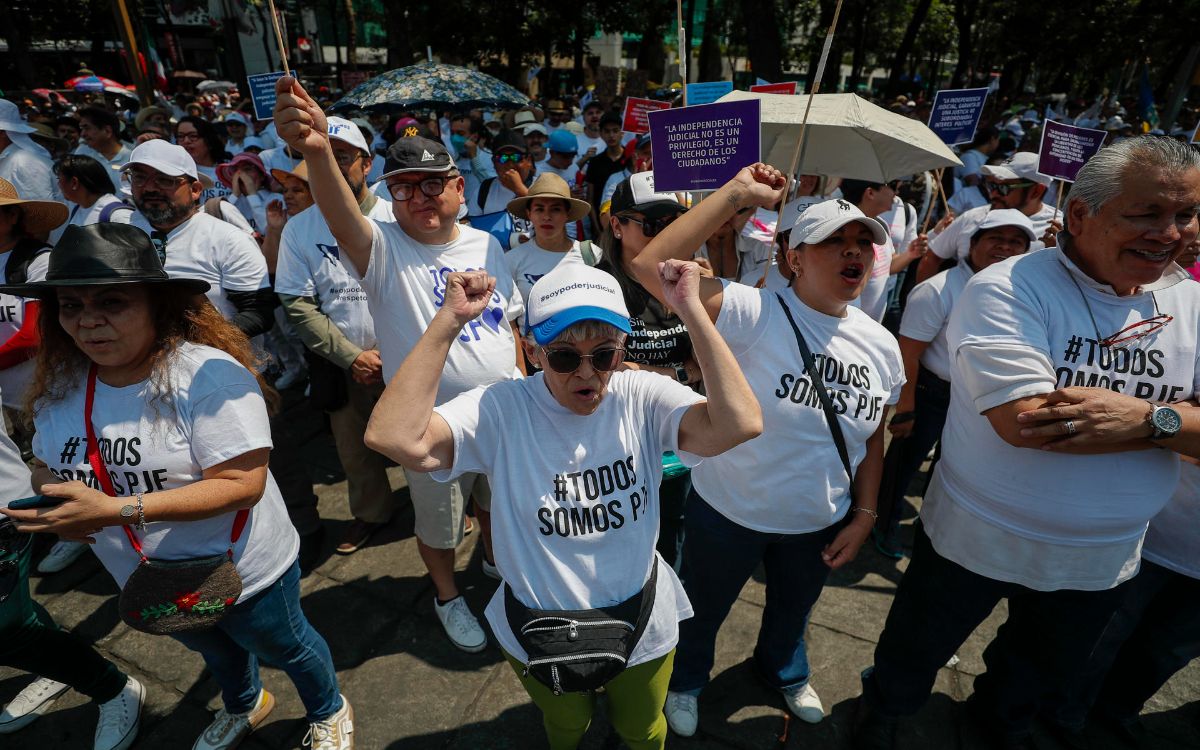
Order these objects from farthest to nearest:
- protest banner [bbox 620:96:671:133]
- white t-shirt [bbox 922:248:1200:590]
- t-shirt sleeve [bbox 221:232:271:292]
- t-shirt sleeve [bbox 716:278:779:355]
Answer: protest banner [bbox 620:96:671:133] → t-shirt sleeve [bbox 221:232:271:292] → t-shirt sleeve [bbox 716:278:779:355] → white t-shirt [bbox 922:248:1200:590]

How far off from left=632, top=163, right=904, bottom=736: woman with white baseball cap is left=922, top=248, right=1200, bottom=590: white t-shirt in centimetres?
35

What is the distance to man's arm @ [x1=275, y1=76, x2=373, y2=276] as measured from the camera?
191 cm

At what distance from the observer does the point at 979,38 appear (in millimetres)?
41469

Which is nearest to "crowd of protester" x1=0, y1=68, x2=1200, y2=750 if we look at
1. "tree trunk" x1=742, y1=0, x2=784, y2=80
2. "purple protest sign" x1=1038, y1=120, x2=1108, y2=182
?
"purple protest sign" x1=1038, y1=120, x2=1108, y2=182

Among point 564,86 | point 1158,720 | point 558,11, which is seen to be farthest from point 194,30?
point 1158,720

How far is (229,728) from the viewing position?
2537 mm

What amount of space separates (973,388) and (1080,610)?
0.97m

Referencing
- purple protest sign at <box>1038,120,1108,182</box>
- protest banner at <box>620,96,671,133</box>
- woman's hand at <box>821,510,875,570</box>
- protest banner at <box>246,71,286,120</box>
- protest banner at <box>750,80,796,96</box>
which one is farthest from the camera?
protest banner at <box>246,71,286,120</box>

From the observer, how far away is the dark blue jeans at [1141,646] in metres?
2.41

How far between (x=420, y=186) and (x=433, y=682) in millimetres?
2294

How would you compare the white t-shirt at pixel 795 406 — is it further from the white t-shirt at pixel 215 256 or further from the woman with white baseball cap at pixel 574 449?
the white t-shirt at pixel 215 256

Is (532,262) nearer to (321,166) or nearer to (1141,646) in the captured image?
(321,166)

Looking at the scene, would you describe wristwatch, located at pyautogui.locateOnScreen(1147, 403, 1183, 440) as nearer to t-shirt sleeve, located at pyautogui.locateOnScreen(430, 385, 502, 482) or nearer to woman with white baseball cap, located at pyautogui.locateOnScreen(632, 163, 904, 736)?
woman with white baseball cap, located at pyautogui.locateOnScreen(632, 163, 904, 736)

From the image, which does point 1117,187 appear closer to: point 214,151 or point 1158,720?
point 1158,720
